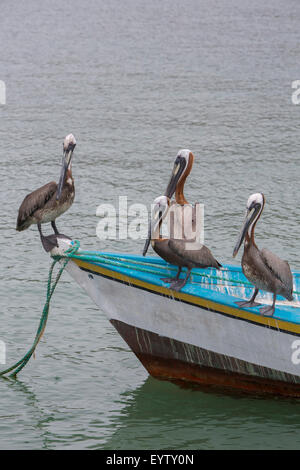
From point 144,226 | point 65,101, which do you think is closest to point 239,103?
point 65,101

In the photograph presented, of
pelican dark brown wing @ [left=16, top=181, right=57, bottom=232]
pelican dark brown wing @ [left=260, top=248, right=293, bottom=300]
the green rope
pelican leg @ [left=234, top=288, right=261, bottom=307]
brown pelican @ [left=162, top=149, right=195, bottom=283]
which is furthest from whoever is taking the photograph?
brown pelican @ [left=162, top=149, right=195, bottom=283]

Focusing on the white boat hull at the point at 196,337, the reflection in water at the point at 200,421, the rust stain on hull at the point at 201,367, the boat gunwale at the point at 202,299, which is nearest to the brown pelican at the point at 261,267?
the boat gunwale at the point at 202,299

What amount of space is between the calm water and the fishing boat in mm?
443

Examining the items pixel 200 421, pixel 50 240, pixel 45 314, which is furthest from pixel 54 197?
pixel 200 421

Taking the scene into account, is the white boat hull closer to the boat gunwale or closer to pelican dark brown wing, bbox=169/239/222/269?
the boat gunwale

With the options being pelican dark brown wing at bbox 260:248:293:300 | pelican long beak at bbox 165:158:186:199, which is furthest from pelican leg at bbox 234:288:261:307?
pelican long beak at bbox 165:158:186:199

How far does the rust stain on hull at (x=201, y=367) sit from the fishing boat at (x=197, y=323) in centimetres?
1

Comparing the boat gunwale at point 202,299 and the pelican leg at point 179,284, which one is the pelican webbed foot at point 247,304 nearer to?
the boat gunwale at point 202,299

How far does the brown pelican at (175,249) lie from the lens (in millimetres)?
11359

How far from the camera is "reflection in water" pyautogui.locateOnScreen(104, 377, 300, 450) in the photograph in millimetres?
11516

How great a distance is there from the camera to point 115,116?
28453mm

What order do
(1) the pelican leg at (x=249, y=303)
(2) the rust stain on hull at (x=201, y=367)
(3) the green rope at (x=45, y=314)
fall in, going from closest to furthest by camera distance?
1. (1) the pelican leg at (x=249, y=303)
2. (3) the green rope at (x=45, y=314)
3. (2) the rust stain on hull at (x=201, y=367)

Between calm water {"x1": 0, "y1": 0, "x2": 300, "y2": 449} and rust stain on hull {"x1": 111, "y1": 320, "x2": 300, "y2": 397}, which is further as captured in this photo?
calm water {"x1": 0, "y1": 0, "x2": 300, "y2": 449}

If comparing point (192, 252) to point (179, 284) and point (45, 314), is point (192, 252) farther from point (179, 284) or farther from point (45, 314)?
point (45, 314)
